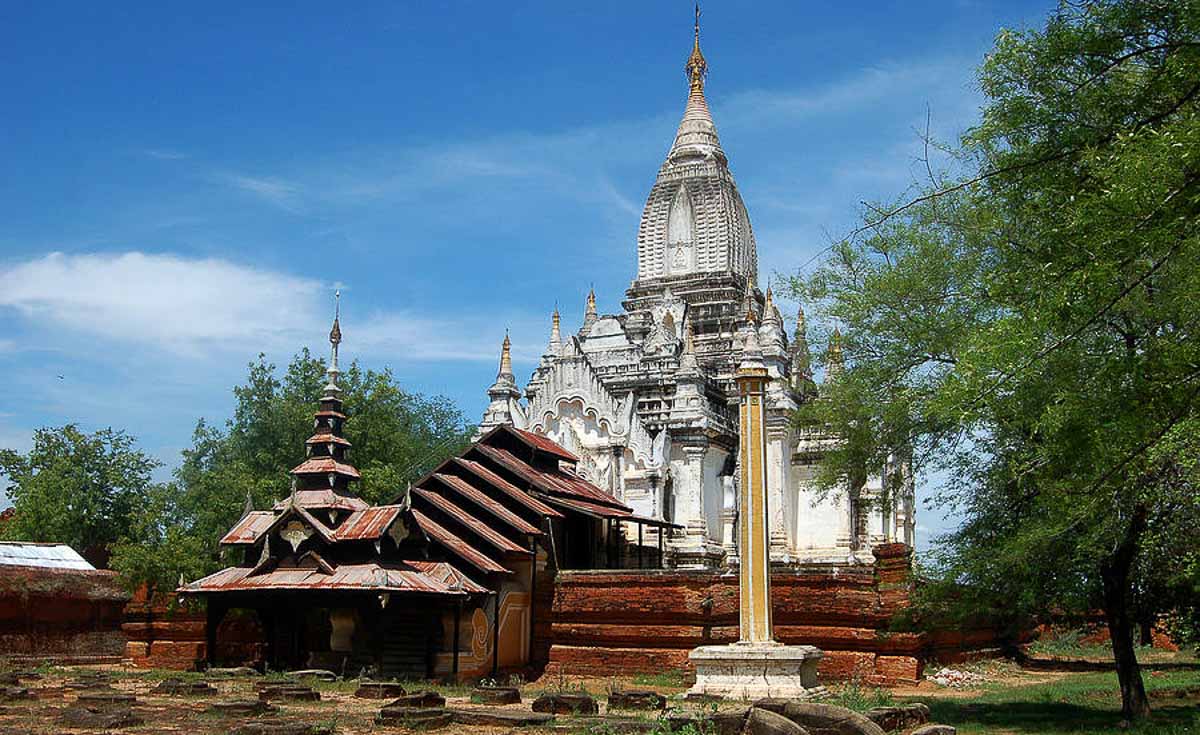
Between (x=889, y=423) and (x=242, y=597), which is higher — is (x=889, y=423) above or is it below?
above

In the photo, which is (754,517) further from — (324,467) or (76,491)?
(76,491)

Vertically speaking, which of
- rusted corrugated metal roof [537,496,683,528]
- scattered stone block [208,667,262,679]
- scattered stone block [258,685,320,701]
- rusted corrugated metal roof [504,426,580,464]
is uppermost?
rusted corrugated metal roof [504,426,580,464]

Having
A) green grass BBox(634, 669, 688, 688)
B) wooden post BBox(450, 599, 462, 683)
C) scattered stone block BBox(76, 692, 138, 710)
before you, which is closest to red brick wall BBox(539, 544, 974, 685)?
green grass BBox(634, 669, 688, 688)

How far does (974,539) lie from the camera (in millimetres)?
17938

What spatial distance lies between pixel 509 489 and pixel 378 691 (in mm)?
8665

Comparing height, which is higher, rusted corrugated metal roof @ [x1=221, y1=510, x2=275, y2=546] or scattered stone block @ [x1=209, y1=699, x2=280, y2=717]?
rusted corrugated metal roof @ [x1=221, y1=510, x2=275, y2=546]

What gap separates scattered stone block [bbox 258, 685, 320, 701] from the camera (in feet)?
61.5

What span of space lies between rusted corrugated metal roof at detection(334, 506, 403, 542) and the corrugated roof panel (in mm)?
13296

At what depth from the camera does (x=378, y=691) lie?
64.5 ft

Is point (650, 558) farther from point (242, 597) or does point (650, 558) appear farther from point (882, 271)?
point (882, 271)

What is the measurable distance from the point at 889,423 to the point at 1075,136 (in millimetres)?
8890

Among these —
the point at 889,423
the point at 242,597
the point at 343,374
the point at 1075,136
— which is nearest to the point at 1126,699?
the point at 889,423

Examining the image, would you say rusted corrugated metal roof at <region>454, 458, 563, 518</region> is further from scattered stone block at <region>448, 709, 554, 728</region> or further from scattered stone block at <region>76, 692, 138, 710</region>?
scattered stone block at <region>448, 709, 554, 728</region>

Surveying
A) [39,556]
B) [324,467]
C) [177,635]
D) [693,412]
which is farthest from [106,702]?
[693,412]
